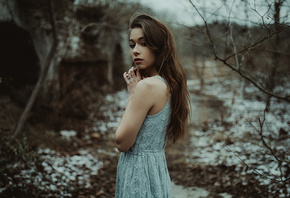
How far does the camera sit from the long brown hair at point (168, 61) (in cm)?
166

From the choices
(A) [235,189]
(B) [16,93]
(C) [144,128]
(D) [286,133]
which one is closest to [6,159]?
(C) [144,128]

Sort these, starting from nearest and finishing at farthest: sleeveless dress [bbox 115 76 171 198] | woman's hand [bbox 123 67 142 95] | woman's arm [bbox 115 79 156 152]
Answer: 1. woman's arm [bbox 115 79 156 152]
2. sleeveless dress [bbox 115 76 171 198]
3. woman's hand [bbox 123 67 142 95]

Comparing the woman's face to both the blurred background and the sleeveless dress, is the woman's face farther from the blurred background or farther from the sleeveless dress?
the blurred background

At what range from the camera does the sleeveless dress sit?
157cm

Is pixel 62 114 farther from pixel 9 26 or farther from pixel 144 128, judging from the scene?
pixel 144 128

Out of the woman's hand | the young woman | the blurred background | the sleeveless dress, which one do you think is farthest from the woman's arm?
the blurred background

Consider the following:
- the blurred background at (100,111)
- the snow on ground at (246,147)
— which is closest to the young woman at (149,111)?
the blurred background at (100,111)

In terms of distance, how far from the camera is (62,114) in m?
6.48

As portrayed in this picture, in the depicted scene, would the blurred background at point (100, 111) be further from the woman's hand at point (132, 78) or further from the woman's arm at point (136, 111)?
the woman's arm at point (136, 111)

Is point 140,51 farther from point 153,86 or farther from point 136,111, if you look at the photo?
point 136,111

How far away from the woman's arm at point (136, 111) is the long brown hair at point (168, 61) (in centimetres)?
26

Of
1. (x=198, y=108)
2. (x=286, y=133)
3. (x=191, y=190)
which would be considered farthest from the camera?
(x=198, y=108)

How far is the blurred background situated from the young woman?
113 centimetres

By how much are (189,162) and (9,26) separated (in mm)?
4646
